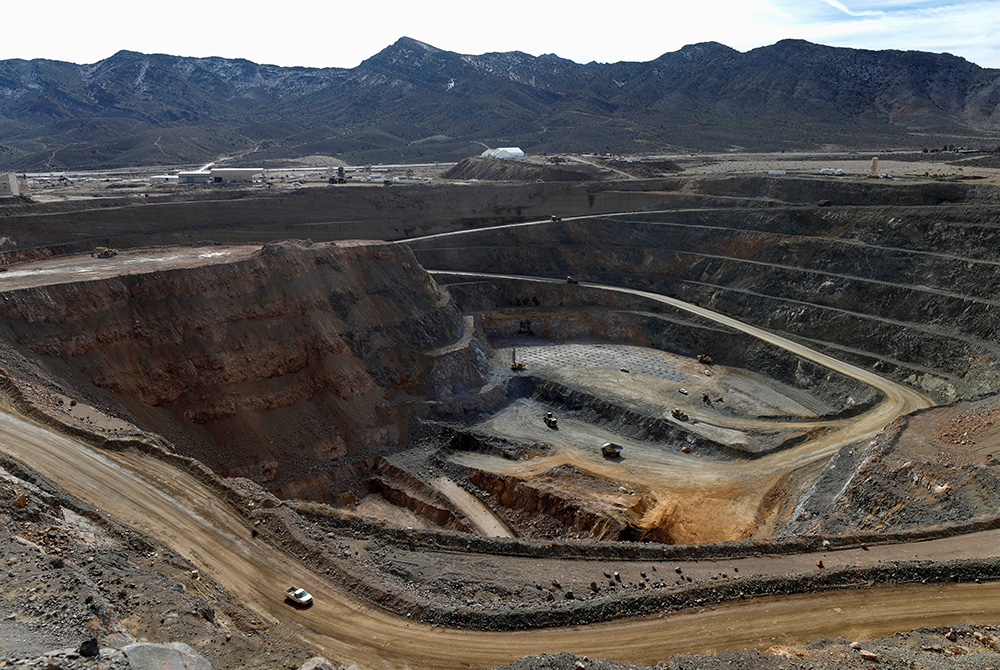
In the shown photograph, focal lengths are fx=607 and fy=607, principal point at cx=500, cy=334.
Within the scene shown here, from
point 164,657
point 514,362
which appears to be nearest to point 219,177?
point 514,362

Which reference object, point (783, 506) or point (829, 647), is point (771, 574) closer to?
point (829, 647)

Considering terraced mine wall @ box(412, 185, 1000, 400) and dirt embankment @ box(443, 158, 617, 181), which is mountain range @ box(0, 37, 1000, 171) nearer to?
dirt embankment @ box(443, 158, 617, 181)

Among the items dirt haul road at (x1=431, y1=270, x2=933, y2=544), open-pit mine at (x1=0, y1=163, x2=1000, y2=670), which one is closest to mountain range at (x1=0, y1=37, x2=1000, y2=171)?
open-pit mine at (x1=0, y1=163, x2=1000, y2=670)

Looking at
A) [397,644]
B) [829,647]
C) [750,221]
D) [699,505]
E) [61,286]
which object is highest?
[750,221]

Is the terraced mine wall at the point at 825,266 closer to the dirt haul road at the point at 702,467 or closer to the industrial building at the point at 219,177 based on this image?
the dirt haul road at the point at 702,467

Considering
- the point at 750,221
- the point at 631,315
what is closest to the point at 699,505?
the point at 631,315

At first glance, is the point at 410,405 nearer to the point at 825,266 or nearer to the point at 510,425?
the point at 510,425

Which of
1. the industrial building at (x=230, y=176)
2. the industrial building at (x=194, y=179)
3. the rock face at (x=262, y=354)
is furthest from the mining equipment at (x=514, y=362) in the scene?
the industrial building at (x=194, y=179)
